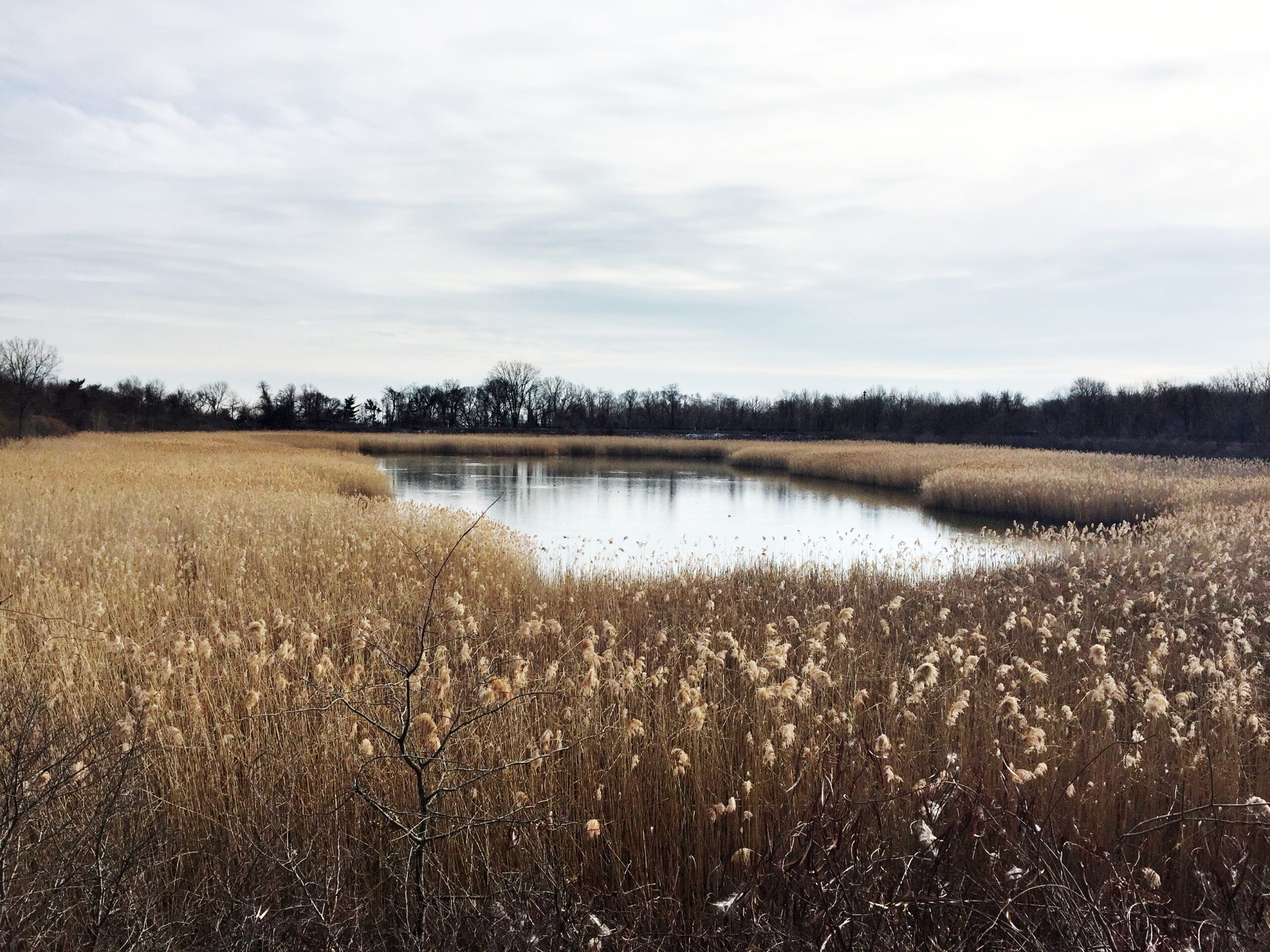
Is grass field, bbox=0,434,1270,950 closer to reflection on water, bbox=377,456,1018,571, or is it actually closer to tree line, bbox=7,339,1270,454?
reflection on water, bbox=377,456,1018,571

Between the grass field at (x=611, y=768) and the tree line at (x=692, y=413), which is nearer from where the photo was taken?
the grass field at (x=611, y=768)

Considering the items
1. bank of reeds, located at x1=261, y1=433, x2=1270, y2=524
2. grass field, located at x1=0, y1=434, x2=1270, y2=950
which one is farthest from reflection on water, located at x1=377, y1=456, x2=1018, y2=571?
grass field, located at x1=0, y1=434, x2=1270, y2=950

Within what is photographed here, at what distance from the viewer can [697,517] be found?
20484mm

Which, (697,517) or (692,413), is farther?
(692,413)

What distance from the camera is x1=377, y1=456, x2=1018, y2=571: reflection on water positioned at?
478 inches

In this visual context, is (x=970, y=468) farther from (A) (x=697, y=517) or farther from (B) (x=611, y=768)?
(B) (x=611, y=768)

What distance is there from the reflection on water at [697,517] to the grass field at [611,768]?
326 cm

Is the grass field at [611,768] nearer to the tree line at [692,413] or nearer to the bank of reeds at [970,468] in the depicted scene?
the bank of reeds at [970,468]

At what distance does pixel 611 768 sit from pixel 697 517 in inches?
658

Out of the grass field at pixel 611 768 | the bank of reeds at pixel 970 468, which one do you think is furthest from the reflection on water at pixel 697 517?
the grass field at pixel 611 768

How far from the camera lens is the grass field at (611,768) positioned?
2.60 m

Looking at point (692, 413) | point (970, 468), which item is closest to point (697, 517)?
point (970, 468)

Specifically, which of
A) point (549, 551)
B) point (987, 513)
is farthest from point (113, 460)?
point (987, 513)

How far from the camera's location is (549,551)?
12797 mm
